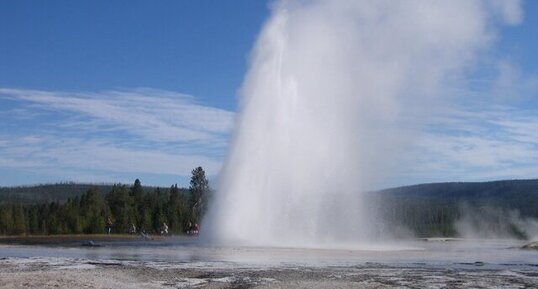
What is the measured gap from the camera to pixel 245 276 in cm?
2108

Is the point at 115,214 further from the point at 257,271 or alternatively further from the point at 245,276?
the point at 245,276

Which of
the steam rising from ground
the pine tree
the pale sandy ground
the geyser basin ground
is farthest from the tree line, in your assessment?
the pale sandy ground

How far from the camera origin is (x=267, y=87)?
149 feet

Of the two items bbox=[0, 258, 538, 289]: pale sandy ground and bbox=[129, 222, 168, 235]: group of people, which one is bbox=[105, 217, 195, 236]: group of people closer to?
bbox=[129, 222, 168, 235]: group of people

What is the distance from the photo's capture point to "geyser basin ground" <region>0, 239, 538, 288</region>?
62.9 feet

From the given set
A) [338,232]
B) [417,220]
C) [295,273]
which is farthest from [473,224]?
[295,273]

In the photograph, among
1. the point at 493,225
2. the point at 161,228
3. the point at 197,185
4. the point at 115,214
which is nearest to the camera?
the point at 161,228

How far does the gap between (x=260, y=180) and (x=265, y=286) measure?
23.3 meters

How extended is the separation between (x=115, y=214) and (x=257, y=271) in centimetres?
5639

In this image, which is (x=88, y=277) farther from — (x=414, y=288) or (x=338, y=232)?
(x=338, y=232)

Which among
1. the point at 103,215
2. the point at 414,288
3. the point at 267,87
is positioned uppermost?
the point at 267,87

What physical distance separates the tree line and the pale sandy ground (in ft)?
146

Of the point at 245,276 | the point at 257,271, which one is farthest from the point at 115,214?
the point at 245,276

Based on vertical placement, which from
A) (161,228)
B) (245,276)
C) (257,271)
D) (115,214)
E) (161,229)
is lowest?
(245,276)
